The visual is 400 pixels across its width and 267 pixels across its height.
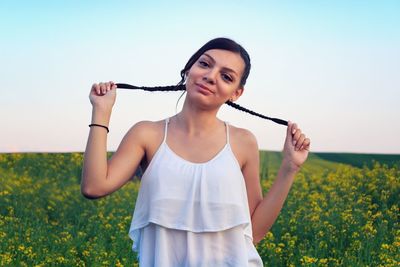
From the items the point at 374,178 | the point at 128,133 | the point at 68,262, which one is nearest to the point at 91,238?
the point at 68,262

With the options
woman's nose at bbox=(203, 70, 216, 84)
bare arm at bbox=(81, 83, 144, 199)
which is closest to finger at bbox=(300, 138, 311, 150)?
woman's nose at bbox=(203, 70, 216, 84)

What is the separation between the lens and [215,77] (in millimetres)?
2594

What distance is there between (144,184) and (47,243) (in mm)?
4837

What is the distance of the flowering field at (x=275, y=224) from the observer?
6.52 metres

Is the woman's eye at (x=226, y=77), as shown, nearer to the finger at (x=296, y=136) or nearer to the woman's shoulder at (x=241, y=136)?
the woman's shoulder at (x=241, y=136)

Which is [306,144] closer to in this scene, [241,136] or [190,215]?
[241,136]

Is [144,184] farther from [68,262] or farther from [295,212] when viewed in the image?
[295,212]

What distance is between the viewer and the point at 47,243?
282 inches

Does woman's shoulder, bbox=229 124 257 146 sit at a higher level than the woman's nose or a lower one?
lower

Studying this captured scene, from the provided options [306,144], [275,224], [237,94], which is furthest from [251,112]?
[275,224]

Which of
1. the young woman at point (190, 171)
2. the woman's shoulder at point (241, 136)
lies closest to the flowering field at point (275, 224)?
the woman's shoulder at point (241, 136)

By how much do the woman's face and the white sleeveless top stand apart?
0.21 m

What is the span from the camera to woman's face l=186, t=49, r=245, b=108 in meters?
2.57

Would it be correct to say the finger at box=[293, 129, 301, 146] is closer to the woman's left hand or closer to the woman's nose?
the woman's left hand
